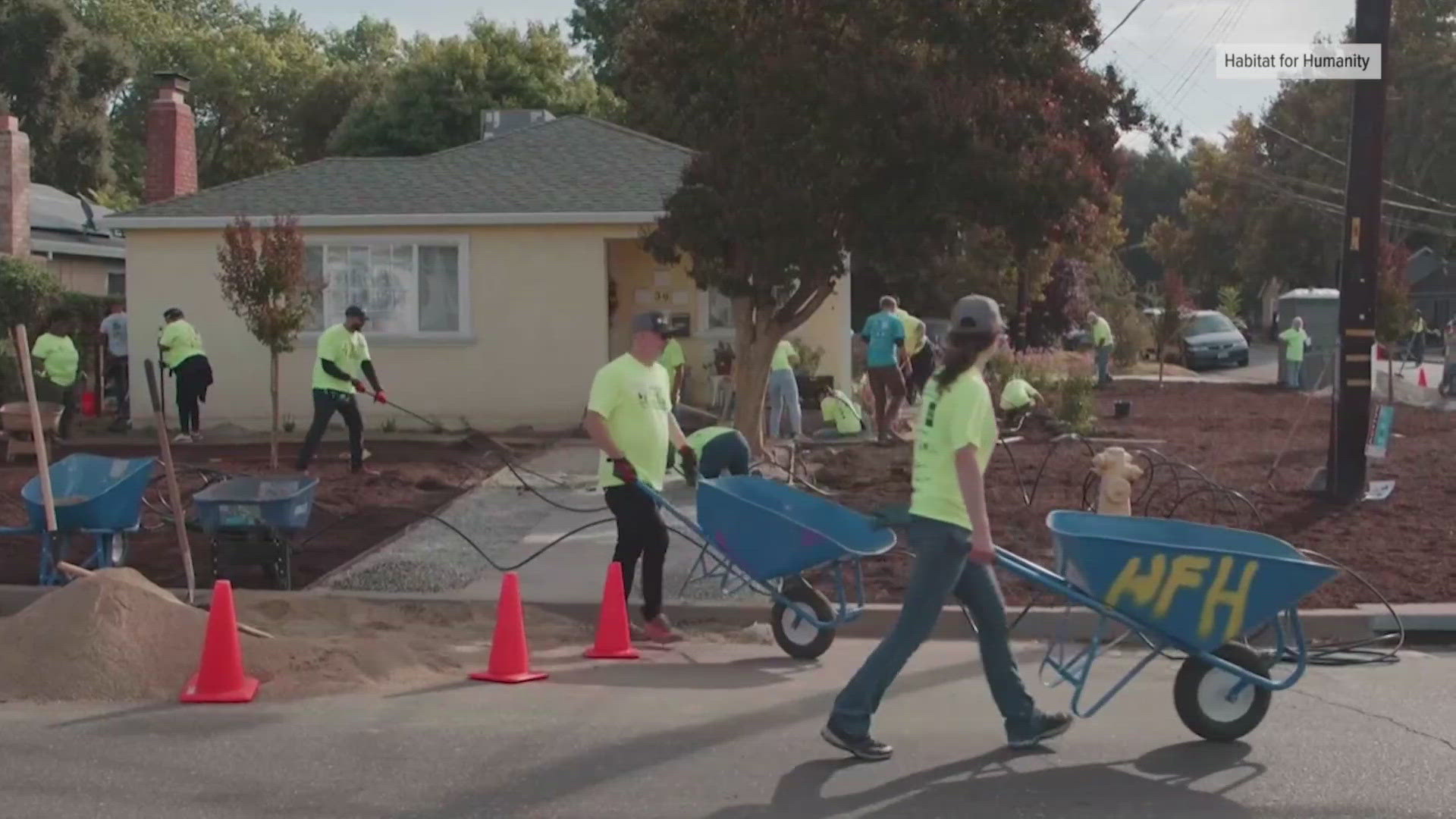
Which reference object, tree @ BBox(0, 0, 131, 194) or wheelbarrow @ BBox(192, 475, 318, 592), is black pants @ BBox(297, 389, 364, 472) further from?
tree @ BBox(0, 0, 131, 194)

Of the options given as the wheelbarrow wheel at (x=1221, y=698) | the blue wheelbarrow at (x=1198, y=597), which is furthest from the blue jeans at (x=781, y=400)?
the wheelbarrow wheel at (x=1221, y=698)

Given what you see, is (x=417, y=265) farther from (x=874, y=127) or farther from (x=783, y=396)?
(x=874, y=127)

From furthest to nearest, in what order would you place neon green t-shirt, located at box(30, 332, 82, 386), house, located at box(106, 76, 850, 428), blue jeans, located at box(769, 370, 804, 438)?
house, located at box(106, 76, 850, 428) → neon green t-shirt, located at box(30, 332, 82, 386) → blue jeans, located at box(769, 370, 804, 438)

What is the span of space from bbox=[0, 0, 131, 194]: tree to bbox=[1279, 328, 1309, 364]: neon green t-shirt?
34.6m

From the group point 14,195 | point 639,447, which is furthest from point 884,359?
point 14,195

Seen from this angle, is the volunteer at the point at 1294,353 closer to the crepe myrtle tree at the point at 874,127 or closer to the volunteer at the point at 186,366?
the crepe myrtle tree at the point at 874,127

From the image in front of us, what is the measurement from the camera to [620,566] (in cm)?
820

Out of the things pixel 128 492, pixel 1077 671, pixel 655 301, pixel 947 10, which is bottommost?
pixel 1077 671

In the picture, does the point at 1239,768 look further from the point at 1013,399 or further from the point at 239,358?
the point at 239,358

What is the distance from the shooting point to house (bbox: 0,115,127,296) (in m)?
25.4

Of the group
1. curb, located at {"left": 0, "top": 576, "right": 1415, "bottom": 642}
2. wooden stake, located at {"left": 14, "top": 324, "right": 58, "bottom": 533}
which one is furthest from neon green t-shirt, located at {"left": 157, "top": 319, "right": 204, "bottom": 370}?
wooden stake, located at {"left": 14, "top": 324, "right": 58, "bottom": 533}

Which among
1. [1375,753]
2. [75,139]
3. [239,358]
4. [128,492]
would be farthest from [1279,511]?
[75,139]

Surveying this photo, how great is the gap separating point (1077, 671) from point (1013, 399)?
7367 millimetres

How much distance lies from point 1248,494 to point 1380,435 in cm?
119
